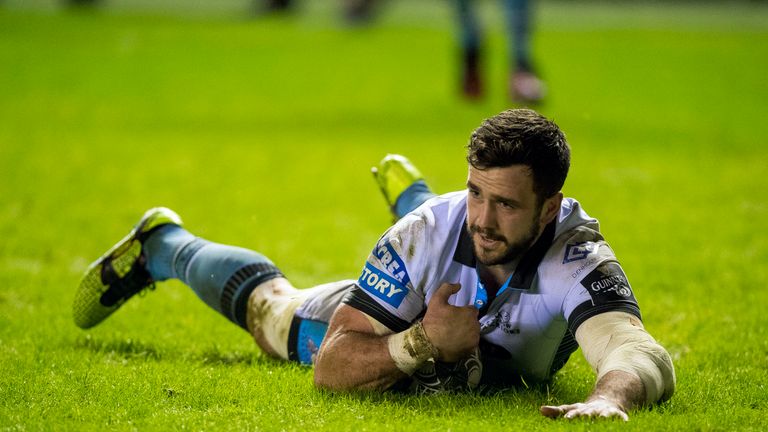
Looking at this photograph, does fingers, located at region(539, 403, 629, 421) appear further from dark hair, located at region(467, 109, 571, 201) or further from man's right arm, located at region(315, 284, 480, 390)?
dark hair, located at region(467, 109, 571, 201)

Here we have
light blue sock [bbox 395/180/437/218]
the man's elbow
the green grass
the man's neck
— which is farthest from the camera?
light blue sock [bbox 395/180/437/218]

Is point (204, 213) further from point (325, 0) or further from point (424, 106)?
point (325, 0)

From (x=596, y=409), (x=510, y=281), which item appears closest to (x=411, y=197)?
(x=510, y=281)

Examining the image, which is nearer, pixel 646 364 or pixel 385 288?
pixel 646 364

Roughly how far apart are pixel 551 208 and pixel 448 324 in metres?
0.68

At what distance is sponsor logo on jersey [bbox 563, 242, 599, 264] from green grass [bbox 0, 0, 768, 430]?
676 millimetres

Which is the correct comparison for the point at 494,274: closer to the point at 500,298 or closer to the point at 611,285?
the point at 500,298

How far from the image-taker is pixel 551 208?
5.21 meters

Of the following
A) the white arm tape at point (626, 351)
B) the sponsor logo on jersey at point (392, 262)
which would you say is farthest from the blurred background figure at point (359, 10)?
the white arm tape at point (626, 351)

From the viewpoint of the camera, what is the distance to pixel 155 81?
20641mm

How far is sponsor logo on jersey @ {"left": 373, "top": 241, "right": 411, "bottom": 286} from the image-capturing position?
5.30 metres

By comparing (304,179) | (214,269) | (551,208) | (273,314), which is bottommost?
(304,179)

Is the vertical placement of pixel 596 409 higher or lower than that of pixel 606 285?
lower

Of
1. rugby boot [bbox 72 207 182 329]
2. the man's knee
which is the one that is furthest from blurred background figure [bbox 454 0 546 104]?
the man's knee
